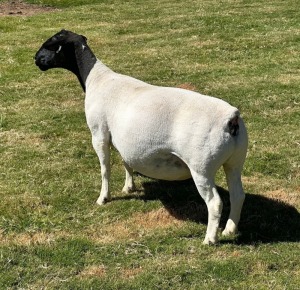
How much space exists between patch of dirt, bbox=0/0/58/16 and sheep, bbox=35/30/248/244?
53.3ft

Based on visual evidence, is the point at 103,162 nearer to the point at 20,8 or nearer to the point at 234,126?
the point at 234,126

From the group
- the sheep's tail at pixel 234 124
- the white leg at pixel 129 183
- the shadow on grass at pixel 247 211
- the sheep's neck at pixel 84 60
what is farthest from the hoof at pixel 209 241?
the sheep's neck at pixel 84 60

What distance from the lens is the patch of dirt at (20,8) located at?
883 inches

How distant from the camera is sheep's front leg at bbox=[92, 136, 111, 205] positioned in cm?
716

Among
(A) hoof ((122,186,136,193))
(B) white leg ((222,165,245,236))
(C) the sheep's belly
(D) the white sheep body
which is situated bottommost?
(A) hoof ((122,186,136,193))

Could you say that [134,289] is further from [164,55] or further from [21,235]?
[164,55]

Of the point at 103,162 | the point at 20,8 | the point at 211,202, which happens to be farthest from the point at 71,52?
the point at 20,8

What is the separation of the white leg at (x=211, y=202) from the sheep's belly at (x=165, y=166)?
0.28 meters

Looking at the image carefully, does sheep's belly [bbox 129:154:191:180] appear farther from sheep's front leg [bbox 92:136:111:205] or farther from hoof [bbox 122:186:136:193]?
hoof [bbox 122:186:136:193]

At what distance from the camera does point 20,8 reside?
2353cm

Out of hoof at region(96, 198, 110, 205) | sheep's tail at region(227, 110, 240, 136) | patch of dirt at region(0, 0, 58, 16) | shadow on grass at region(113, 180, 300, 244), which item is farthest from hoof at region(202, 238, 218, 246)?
patch of dirt at region(0, 0, 58, 16)

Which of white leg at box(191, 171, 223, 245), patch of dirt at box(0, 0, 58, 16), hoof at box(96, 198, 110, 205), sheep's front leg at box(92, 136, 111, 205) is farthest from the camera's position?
patch of dirt at box(0, 0, 58, 16)

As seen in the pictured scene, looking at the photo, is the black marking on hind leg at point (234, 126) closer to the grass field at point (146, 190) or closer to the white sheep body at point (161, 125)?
the white sheep body at point (161, 125)

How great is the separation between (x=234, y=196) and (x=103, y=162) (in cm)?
192
